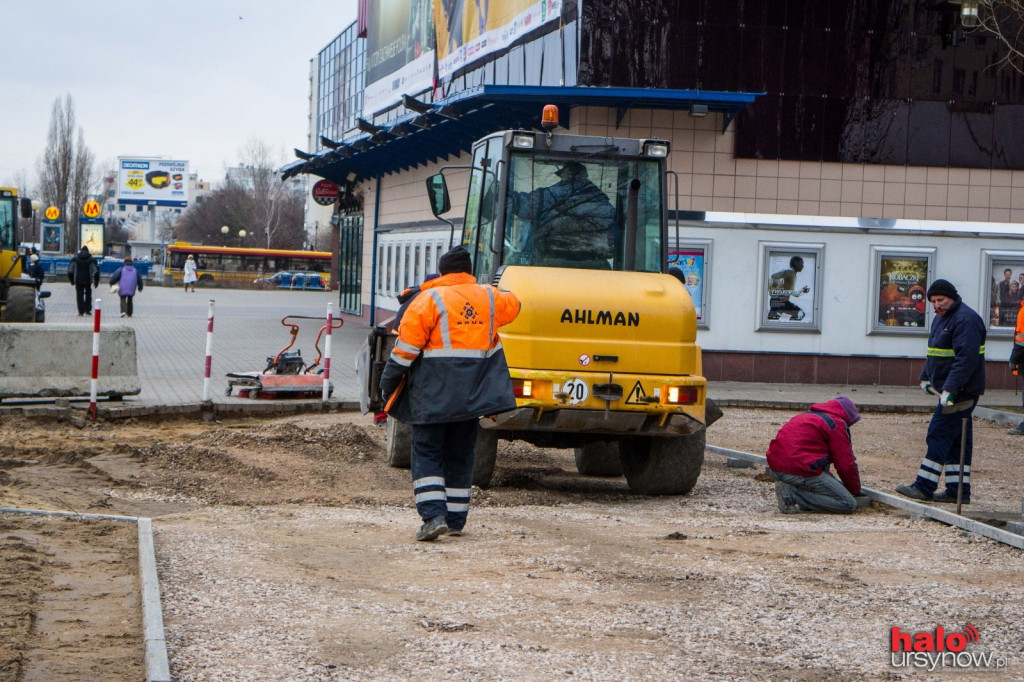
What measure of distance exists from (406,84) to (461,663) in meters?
30.5

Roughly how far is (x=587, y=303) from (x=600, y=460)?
2790mm

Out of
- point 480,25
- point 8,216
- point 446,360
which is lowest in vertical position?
point 446,360

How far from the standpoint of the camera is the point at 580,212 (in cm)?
1033

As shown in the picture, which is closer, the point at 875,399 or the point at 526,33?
the point at 875,399

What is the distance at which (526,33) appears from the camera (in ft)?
79.8

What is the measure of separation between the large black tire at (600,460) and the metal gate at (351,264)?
26.9 m

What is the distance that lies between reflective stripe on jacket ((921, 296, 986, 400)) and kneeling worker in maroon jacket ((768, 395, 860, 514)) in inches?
44.1

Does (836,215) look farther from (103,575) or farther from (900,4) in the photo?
(103,575)

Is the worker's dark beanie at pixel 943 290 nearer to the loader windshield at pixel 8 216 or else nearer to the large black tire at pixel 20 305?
the large black tire at pixel 20 305

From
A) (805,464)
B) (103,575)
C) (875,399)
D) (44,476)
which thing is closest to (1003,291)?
(875,399)

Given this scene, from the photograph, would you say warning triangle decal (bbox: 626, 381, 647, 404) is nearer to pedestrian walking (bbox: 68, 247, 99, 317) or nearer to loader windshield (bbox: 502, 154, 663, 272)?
loader windshield (bbox: 502, 154, 663, 272)

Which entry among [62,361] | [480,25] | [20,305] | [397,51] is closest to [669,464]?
[62,361]

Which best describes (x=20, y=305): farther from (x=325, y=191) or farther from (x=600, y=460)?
(x=325, y=191)

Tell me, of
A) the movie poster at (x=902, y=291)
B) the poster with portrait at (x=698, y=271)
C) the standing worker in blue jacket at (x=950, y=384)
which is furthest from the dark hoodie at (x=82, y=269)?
the standing worker in blue jacket at (x=950, y=384)
